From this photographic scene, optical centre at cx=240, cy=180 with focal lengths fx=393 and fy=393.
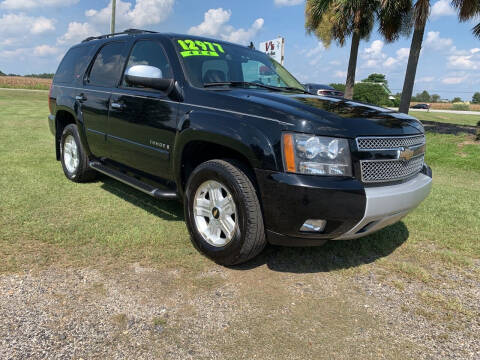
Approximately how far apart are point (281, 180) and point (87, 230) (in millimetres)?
Answer: 2108

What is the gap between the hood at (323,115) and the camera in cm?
267

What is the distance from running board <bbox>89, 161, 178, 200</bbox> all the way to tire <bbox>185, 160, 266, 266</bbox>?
0.31 meters

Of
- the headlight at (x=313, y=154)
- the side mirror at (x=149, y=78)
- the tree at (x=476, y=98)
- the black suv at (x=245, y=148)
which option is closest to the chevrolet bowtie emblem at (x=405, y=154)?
the black suv at (x=245, y=148)

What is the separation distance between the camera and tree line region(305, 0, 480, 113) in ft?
39.0

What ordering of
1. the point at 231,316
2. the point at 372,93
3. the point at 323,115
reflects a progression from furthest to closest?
the point at 372,93 < the point at 323,115 < the point at 231,316

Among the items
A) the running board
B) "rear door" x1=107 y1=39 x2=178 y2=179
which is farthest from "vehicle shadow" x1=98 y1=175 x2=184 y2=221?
"rear door" x1=107 y1=39 x2=178 y2=179

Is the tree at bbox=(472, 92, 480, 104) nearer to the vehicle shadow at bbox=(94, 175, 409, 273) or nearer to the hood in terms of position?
the vehicle shadow at bbox=(94, 175, 409, 273)

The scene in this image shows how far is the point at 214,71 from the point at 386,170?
182cm

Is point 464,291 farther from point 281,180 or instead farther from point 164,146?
point 164,146

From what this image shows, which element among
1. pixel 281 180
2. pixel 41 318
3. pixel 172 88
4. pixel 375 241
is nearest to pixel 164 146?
pixel 172 88

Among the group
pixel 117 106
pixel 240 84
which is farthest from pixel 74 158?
pixel 240 84

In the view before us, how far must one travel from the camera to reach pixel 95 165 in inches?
186

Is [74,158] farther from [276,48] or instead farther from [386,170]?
[276,48]

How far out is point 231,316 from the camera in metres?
2.55
